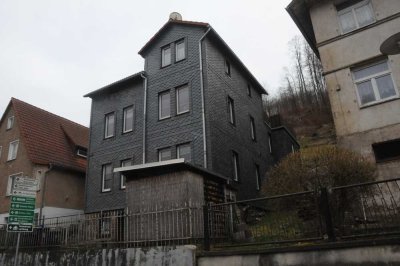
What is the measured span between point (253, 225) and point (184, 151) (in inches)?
279

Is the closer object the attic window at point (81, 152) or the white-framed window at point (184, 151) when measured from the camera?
the white-framed window at point (184, 151)

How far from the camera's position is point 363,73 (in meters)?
13.8

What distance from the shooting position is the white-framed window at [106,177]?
21.3 metres

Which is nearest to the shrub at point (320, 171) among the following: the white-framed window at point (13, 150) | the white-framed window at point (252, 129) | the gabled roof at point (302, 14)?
the gabled roof at point (302, 14)

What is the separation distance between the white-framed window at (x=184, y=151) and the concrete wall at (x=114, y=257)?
7544mm

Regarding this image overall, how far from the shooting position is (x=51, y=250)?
1266 centimetres

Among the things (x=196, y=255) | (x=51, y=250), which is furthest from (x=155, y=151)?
(x=196, y=255)

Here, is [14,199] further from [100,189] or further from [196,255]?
[100,189]

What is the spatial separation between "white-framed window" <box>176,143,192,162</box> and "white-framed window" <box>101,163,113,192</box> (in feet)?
18.4

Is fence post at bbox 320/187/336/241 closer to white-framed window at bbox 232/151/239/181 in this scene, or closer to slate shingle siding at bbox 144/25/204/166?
slate shingle siding at bbox 144/25/204/166

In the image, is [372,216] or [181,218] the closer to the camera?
[372,216]

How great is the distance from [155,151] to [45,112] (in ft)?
48.7

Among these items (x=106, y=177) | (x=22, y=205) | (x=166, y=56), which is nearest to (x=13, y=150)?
(x=106, y=177)

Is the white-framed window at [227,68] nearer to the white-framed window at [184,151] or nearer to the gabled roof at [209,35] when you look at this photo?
the gabled roof at [209,35]
